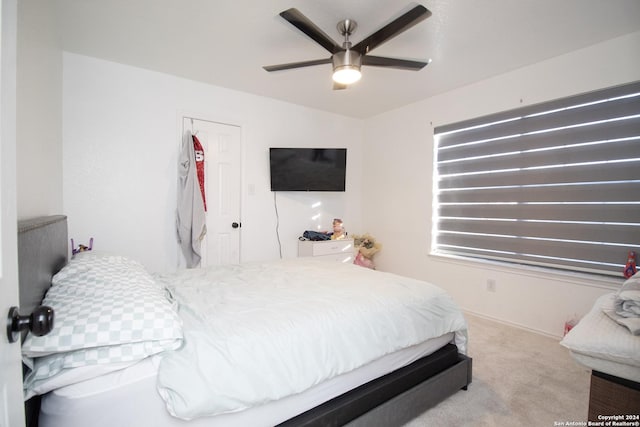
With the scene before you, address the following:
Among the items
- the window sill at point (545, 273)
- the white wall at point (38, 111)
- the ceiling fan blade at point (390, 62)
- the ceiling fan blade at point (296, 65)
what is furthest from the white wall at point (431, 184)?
the white wall at point (38, 111)

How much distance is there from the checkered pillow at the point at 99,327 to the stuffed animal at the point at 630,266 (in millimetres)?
3171

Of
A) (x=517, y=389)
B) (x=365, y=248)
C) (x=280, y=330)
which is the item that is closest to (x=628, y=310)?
(x=517, y=389)

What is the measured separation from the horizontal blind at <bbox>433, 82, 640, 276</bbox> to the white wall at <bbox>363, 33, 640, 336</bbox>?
13 cm

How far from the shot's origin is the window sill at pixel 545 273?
2391 mm

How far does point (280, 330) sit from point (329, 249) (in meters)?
2.68

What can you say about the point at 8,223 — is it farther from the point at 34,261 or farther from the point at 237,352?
the point at 237,352

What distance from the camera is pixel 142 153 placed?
2.96 meters

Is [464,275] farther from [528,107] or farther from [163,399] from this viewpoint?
[163,399]

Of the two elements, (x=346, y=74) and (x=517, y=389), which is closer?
(x=517, y=389)

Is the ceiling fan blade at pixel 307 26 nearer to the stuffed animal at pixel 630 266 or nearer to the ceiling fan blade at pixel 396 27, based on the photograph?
the ceiling fan blade at pixel 396 27

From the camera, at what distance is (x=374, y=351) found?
1.41 meters

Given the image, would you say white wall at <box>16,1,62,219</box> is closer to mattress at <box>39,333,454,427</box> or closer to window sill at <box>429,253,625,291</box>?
mattress at <box>39,333,454,427</box>

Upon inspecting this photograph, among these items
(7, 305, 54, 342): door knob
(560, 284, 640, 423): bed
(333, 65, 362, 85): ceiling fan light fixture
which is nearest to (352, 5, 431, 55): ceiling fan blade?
(333, 65, 362, 85): ceiling fan light fixture

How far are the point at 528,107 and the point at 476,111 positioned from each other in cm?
49
